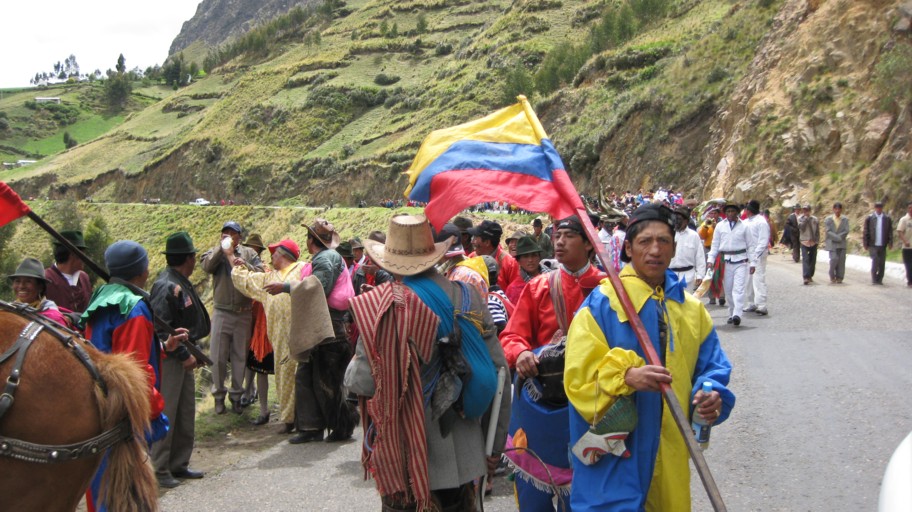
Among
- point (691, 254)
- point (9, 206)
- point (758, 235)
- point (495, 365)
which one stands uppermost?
point (9, 206)

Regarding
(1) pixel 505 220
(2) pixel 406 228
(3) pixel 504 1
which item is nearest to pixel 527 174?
(2) pixel 406 228

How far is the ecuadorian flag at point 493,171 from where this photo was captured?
13.2 feet

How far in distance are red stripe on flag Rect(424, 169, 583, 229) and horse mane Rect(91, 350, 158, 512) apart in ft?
5.74

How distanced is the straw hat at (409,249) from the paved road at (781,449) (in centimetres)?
273

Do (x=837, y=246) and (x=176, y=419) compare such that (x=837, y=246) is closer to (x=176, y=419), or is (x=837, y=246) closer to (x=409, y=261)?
(x=176, y=419)

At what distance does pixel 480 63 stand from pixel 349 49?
3306 cm

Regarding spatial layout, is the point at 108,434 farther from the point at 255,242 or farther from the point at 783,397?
the point at 783,397

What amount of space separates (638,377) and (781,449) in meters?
4.10

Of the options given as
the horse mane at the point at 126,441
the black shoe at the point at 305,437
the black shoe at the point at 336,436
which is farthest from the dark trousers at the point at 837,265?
the horse mane at the point at 126,441

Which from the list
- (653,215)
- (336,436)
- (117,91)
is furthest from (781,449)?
(117,91)

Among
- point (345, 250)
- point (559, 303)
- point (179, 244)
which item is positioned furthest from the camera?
point (345, 250)

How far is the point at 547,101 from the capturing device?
62625mm

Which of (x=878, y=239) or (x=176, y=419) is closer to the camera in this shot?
(x=176, y=419)

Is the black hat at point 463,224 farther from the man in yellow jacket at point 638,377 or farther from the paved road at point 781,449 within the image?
the man in yellow jacket at point 638,377
